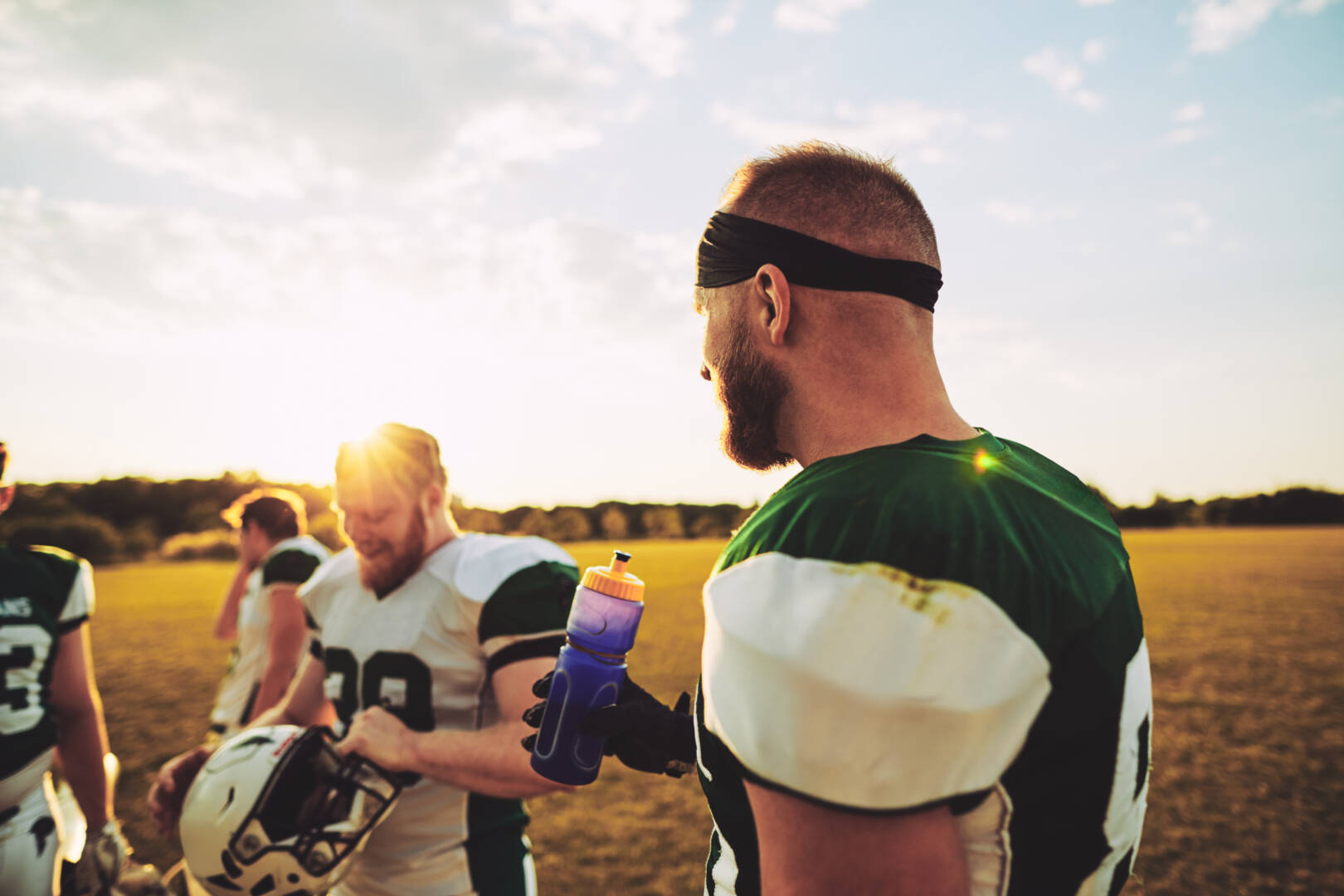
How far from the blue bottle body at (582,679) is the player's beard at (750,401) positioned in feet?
1.39

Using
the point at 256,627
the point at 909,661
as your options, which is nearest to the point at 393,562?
the point at 909,661

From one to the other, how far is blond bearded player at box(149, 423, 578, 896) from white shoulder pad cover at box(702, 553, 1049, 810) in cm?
160

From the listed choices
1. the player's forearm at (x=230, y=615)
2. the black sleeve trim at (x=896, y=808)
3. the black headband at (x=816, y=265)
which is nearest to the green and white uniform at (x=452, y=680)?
the black headband at (x=816, y=265)

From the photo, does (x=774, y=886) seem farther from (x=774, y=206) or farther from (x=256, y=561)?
(x=256, y=561)

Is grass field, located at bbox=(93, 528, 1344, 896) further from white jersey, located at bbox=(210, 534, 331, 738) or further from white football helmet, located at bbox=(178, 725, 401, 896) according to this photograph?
white football helmet, located at bbox=(178, 725, 401, 896)

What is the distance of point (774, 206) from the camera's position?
4.92 ft

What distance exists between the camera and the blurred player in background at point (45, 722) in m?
2.90

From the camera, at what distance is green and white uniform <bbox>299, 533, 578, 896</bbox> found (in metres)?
2.49

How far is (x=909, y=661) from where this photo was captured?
920 millimetres

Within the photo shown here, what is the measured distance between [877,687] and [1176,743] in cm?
1086

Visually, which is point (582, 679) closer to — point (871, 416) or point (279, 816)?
point (871, 416)

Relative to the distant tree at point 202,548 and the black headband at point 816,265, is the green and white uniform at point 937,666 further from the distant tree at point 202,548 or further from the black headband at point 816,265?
the distant tree at point 202,548

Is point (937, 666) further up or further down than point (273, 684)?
further up

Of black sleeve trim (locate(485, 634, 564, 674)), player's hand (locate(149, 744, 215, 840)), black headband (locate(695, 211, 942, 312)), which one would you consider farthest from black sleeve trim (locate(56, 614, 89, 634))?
black headband (locate(695, 211, 942, 312))
